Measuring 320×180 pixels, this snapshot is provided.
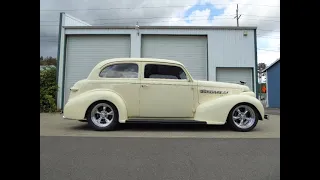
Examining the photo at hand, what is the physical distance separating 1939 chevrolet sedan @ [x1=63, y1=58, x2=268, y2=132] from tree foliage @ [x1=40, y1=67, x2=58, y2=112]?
6.15 meters

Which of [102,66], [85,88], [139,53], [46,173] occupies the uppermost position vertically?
[139,53]

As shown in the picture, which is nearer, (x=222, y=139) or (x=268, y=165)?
(x=268, y=165)

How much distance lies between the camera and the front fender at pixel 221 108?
6152 mm

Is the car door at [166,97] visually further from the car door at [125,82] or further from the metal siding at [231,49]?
the metal siding at [231,49]

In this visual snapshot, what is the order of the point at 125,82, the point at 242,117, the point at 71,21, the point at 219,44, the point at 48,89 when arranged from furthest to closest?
the point at 71,21, the point at 219,44, the point at 48,89, the point at 125,82, the point at 242,117

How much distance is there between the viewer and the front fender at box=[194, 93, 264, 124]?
6.15m

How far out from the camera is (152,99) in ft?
20.8

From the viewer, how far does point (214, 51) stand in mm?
12961

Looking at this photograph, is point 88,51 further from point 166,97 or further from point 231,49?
point 166,97

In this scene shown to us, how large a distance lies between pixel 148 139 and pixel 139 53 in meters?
8.52

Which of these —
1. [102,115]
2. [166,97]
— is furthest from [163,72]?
[102,115]

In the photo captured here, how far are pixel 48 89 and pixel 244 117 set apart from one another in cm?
993
